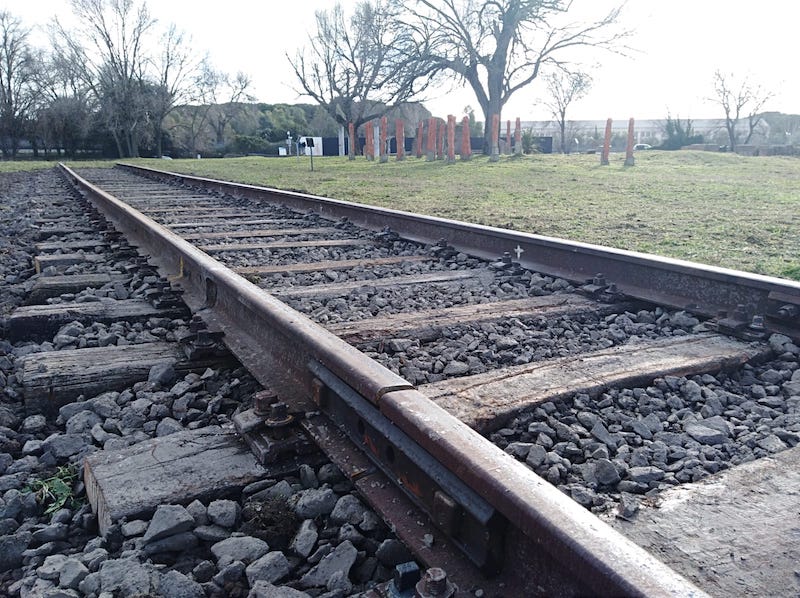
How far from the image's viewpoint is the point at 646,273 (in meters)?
3.62

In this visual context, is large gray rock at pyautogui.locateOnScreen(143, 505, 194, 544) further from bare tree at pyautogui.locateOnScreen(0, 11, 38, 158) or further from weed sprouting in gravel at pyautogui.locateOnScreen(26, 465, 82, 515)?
bare tree at pyautogui.locateOnScreen(0, 11, 38, 158)

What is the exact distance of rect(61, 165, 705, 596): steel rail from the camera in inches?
40.7

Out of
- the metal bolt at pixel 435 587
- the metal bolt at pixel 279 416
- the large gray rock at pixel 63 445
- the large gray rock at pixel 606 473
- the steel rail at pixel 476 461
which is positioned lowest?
the large gray rock at pixel 63 445

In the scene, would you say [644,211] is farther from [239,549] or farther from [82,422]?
[239,549]

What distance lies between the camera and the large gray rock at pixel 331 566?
147 centimetres

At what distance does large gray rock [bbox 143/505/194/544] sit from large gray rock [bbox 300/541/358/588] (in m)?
0.34

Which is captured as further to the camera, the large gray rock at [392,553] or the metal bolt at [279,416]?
the metal bolt at [279,416]

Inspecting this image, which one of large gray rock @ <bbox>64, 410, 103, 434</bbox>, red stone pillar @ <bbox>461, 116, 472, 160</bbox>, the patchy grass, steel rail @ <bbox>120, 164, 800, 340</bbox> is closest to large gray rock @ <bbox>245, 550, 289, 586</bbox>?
large gray rock @ <bbox>64, 410, 103, 434</bbox>

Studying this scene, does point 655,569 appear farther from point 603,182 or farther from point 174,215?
point 603,182

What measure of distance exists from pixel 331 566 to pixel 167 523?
1.39ft

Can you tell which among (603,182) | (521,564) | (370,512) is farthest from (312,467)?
(603,182)

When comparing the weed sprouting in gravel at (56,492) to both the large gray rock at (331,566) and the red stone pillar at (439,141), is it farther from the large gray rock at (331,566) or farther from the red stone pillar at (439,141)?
the red stone pillar at (439,141)

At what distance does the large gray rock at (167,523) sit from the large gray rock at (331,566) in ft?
1.12

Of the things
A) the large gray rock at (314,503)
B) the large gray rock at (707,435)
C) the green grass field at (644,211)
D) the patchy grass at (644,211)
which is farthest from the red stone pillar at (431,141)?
the large gray rock at (314,503)
